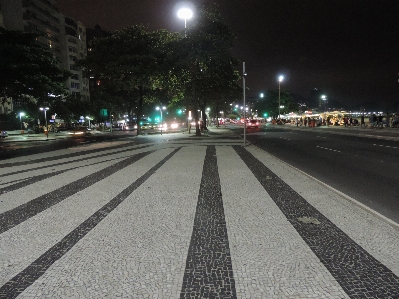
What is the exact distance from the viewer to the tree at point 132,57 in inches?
1336

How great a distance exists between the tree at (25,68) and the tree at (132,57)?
5.16m

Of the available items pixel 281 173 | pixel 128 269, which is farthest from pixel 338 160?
pixel 128 269

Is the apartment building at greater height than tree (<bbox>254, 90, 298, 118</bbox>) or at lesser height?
greater

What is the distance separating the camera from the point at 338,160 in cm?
1465

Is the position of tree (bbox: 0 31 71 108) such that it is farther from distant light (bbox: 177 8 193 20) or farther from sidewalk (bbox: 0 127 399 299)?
sidewalk (bbox: 0 127 399 299)

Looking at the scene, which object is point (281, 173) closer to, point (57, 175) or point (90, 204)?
point (90, 204)

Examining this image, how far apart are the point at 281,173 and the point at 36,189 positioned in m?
7.41

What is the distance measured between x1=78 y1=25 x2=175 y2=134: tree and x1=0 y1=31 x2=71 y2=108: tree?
5.16 metres

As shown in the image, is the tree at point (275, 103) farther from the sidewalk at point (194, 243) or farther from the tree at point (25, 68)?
the sidewalk at point (194, 243)

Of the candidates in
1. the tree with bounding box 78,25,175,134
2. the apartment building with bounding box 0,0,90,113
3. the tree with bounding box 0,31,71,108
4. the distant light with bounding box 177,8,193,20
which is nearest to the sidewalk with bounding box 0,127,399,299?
the tree with bounding box 0,31,71,108

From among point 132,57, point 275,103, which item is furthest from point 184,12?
point 275,103

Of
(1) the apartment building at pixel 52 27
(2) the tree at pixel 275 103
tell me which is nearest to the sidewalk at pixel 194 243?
(1) the apartment building at pixel 52 27

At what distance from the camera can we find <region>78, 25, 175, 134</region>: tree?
111 ft

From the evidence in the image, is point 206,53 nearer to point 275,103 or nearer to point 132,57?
point 132,57
